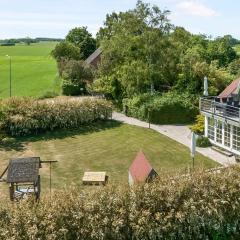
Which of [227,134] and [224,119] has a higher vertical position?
[224,119]

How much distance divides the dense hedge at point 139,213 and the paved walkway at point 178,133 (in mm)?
12409

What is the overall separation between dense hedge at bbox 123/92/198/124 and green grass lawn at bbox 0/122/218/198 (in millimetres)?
2551

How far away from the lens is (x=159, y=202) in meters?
16.2

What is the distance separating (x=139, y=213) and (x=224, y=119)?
16.8 meters

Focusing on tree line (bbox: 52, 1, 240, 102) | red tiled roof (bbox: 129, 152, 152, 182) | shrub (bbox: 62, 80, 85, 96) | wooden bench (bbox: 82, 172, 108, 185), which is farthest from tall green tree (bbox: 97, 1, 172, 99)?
red tiled roof (bbox: 129, 152, 152, 182)

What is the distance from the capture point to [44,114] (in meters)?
37.9

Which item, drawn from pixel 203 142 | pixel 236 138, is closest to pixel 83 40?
pixel 203 142

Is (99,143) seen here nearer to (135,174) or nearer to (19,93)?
(135,174)

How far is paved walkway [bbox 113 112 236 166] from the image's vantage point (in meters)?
30.6

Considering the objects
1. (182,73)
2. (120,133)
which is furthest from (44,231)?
(182,73)

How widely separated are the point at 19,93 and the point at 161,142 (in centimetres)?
3309

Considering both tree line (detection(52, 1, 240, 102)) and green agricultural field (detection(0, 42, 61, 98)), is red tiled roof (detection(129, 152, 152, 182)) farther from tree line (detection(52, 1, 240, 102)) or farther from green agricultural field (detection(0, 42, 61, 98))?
green agricultural field (detection(0, 42, 61, 98))

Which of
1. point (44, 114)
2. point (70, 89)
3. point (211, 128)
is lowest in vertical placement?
point (211, 128)

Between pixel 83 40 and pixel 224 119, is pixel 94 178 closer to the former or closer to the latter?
pixel 224 119
